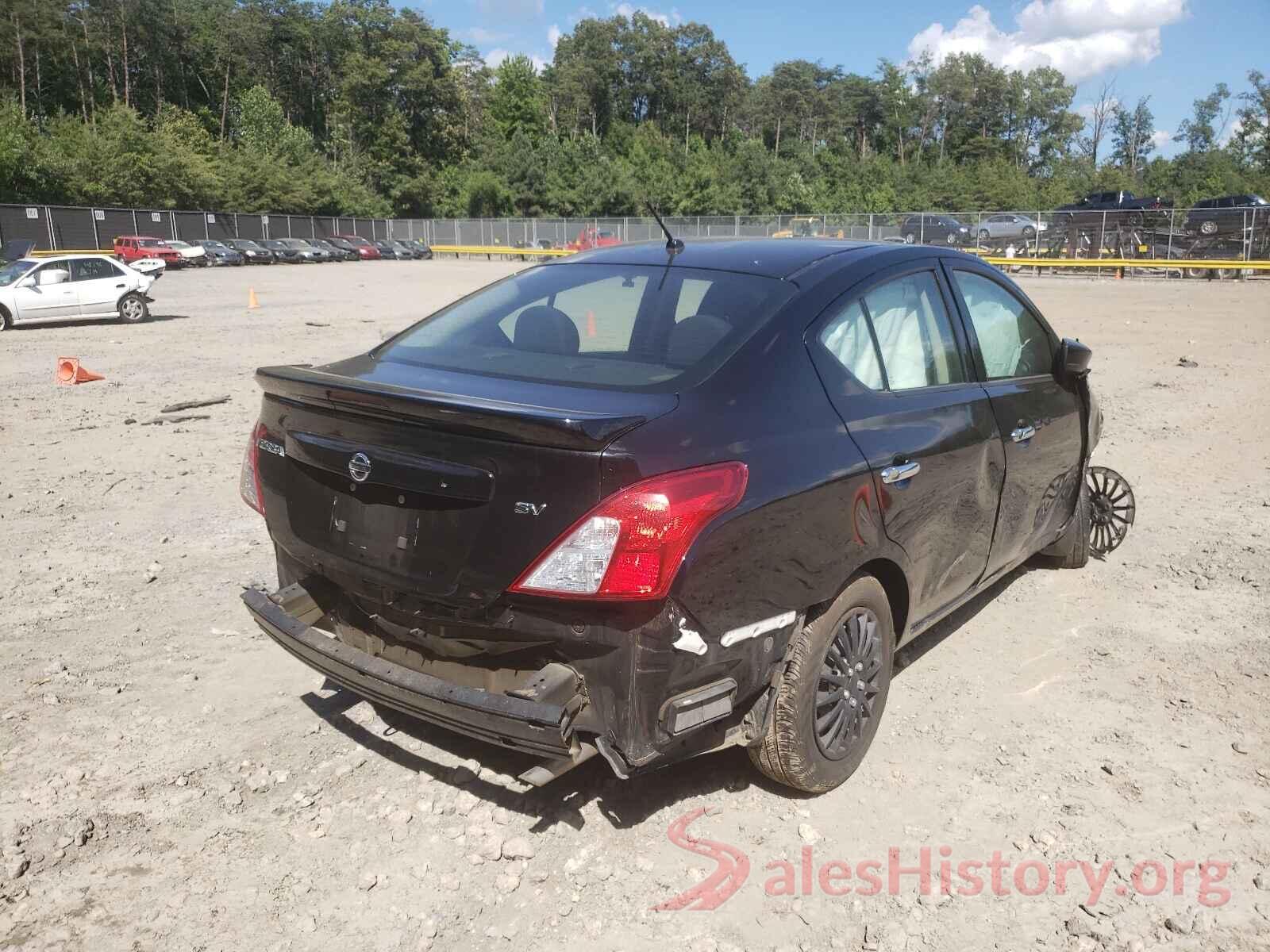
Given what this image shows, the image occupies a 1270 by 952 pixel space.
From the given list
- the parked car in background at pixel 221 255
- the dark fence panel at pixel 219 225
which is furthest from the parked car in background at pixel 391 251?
the parked car in background at pixel 221 255

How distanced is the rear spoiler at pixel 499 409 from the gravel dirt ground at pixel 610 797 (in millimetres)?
1306

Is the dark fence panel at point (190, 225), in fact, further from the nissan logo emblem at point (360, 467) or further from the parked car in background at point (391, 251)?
the nissan logo emblem at point (360, 467)

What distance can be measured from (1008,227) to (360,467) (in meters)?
44.5

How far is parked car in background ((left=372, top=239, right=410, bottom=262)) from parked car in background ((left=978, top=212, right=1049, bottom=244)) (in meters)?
35.8

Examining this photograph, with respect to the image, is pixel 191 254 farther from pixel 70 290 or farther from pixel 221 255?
pixel 70 290

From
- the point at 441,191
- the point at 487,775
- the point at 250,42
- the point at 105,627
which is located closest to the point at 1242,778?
the point at 487,775

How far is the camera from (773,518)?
9.41 feet

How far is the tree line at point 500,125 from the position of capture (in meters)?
69.9

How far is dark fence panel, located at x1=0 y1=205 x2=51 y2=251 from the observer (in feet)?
169

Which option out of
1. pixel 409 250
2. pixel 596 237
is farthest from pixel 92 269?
pixel 409 250

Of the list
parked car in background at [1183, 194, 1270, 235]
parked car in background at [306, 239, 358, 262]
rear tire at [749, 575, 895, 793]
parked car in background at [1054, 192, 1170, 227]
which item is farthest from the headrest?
parked car in background at [306, 239, 358, 262]

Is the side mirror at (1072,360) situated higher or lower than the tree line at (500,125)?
lower

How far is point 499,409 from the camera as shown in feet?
9.00

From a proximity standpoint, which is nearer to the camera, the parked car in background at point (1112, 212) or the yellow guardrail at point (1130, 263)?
the yellow guardrail at point (1130, 263)
